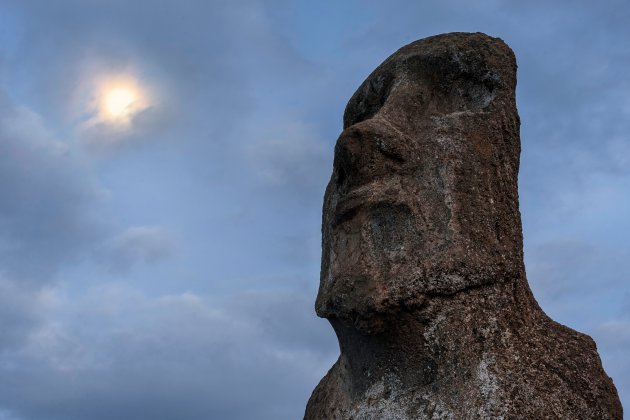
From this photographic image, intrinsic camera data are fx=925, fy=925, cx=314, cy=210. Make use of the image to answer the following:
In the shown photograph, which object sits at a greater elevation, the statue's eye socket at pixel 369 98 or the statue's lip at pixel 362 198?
the statue's eye socket at pixel 369 98

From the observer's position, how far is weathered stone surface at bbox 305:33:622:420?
614 centimetres

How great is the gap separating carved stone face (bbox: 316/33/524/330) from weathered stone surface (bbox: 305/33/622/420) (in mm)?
10

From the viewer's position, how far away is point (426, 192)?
6672mm

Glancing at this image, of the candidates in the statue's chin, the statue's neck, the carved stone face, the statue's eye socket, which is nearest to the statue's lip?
the carved stone face

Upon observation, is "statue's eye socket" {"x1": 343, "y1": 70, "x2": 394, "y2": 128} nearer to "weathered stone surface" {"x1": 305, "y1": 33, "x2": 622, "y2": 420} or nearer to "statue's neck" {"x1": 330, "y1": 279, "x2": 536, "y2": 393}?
"weathered stone surface" {"x1": 305, "y1": 33, "x2": 622, "y2": 420}

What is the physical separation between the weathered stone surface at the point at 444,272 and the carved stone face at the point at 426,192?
0.01m

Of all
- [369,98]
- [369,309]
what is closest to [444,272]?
[369,309]

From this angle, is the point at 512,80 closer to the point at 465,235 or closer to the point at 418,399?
the point at 465,235

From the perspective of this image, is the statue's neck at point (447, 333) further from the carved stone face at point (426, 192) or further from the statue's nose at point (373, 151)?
the statue's nose at point (373, 151)

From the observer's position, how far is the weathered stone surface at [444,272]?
242 inches

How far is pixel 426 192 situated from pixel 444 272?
711mm

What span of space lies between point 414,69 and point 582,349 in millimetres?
2590

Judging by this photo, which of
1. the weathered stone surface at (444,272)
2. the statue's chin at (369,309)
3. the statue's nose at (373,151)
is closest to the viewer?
the weathered stone surface at (444,272)

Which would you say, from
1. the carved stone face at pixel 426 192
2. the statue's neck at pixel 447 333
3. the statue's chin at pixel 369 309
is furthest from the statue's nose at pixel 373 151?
the statue's neck at pixel 447 333
